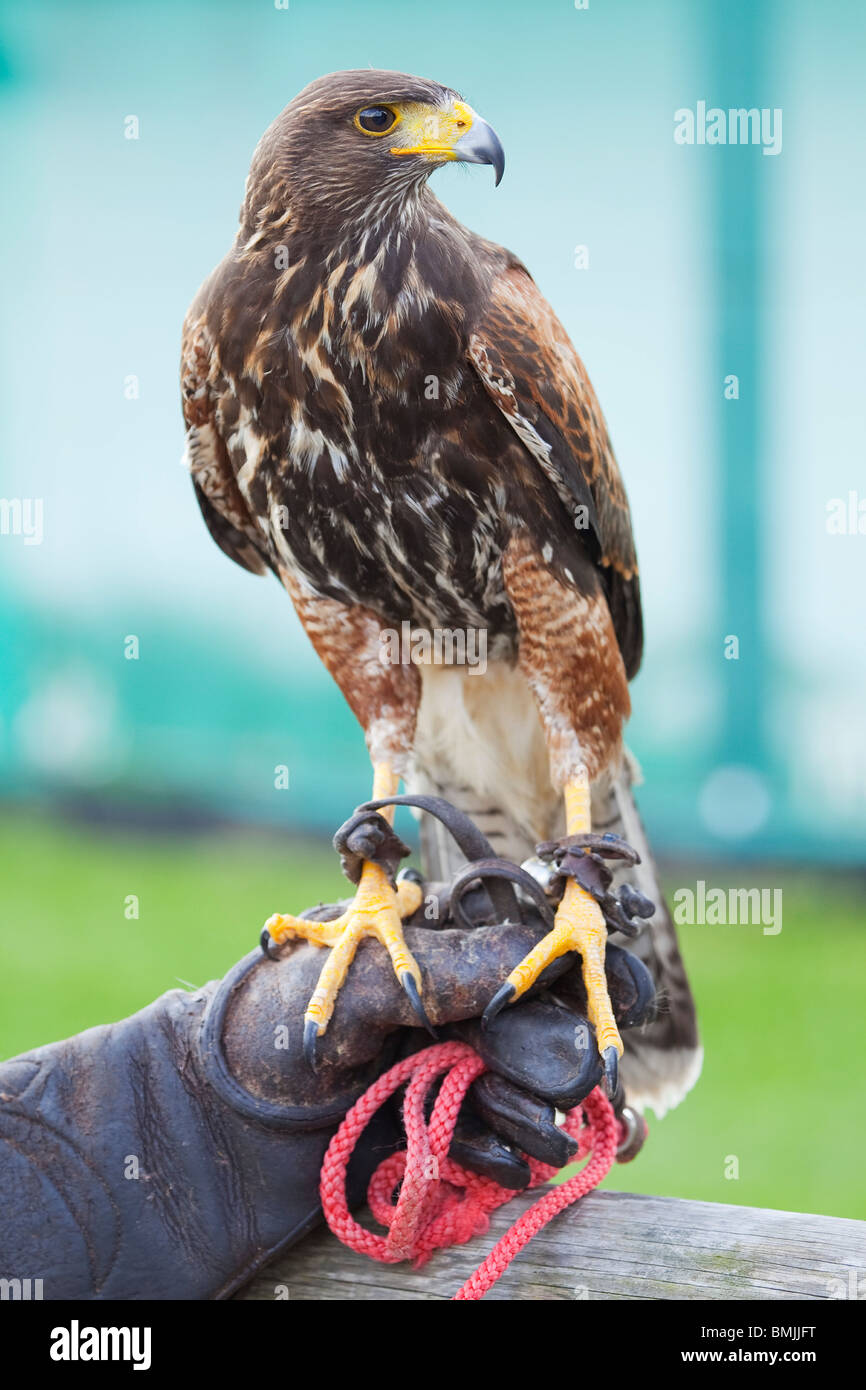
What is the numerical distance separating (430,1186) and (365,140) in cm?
187

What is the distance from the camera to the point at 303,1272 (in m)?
1.88

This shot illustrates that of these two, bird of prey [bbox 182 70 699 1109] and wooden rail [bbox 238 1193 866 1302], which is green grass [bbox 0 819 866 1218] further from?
wooden rail [bbox 238 1193 866 1302]

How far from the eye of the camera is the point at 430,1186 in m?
1.80

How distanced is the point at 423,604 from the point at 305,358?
0.62 meters

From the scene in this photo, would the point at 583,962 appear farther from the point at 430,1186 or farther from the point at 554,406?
the point at 554,406

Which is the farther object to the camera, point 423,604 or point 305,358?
point 423,604

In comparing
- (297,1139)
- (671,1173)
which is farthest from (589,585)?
(671,1173)

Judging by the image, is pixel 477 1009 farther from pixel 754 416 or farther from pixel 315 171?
pixel 754 416

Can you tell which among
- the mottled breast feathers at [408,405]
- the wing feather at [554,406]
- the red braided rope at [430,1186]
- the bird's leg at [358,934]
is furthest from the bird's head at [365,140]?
the red braided rope at [430,1186]

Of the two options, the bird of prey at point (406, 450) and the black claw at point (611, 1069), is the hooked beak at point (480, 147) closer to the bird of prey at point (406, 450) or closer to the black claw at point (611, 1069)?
the bird of prey at point (406, 450)

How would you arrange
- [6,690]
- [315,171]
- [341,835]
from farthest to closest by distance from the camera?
[6,690], [315,171], [341,835]

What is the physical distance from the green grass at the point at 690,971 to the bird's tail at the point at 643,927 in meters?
2.84

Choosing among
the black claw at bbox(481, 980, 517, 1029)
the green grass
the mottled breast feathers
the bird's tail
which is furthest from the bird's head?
the green grass

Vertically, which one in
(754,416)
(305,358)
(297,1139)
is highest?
(754,416)
